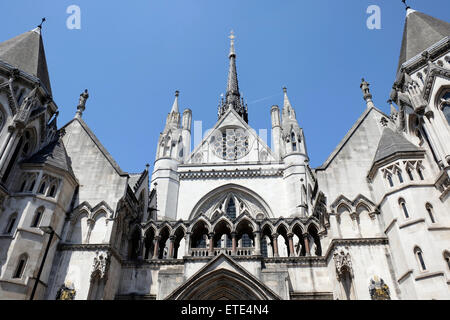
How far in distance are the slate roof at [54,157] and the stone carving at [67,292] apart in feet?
20.2

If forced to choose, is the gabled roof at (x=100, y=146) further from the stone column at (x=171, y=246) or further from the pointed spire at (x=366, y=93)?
the pointed spire at (x=366, y=93)

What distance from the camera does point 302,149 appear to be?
1198 inches

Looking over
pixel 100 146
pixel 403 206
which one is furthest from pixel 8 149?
pixel 403 206

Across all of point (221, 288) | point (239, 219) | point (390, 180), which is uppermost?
point (390, 180)

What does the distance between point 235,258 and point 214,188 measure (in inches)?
484

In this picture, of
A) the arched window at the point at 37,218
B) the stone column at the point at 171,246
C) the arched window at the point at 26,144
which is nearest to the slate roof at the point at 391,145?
Result: the stone column at the point at 171,246

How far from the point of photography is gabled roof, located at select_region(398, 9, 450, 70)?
752 inches

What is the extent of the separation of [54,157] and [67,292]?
7.35m

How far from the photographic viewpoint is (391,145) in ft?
58.9

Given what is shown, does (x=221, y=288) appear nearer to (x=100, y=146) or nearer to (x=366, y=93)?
(x=100, y=146)

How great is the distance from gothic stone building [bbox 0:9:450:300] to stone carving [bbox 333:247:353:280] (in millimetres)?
49

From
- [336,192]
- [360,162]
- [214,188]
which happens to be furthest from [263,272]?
[214,188]

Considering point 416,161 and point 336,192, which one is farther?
point 336,192
